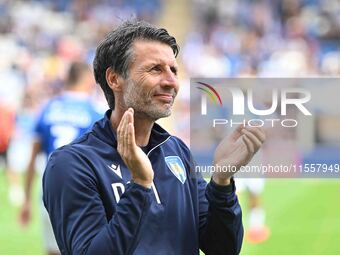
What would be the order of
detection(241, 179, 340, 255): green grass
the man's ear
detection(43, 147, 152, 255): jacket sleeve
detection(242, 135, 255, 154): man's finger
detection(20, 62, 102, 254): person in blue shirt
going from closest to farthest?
detection(43, 147, 152, 255): jacket sleeve
detection(242, 135, 255, 154): man's finger
the man's ear
detection(20, 62, 102, 254): person in blue shirt
detection(241, 179, 340, 255): green grass

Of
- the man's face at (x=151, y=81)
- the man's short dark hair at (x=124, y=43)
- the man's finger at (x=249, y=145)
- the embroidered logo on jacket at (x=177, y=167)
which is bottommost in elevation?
the embroidered logo on jacket at (x=177, y=167)

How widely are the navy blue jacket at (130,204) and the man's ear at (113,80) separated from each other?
13 cm

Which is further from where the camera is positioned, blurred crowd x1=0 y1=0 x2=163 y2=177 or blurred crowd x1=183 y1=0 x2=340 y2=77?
blurred crowd x1=183 y1=0 x2=340 y2=77

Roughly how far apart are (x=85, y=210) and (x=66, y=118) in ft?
14.3

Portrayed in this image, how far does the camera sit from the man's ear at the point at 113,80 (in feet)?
10.2

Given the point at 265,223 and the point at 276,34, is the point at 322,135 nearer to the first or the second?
the point at 265,223

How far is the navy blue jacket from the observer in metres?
2.80

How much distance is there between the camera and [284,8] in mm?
22391

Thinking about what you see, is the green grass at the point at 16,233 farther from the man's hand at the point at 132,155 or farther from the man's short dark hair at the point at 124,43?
the man's hand at the point at 132,155

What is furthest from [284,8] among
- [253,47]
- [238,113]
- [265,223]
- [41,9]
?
[238,113]

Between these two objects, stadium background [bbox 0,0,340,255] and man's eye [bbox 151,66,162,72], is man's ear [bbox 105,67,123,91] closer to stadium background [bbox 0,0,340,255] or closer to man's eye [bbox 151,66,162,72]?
man's eye [bbox 151,66,162,72]

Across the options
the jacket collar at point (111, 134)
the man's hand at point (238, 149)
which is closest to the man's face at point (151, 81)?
the jacket collar at point (111, 134)

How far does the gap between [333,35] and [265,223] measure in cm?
1102

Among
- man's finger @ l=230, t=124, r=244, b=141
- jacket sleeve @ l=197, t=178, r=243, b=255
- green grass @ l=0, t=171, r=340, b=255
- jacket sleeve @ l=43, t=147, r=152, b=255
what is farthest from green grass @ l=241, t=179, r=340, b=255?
jacket sleeve @ l=43, t=147, r=152, b=255
